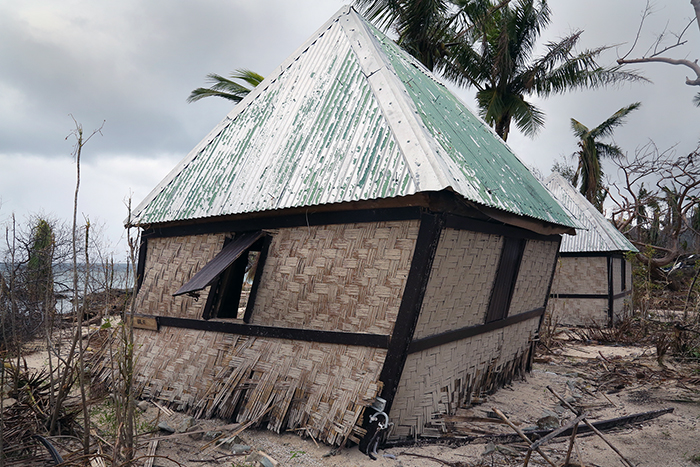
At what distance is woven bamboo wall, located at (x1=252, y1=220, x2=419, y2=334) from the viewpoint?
14.1 ft

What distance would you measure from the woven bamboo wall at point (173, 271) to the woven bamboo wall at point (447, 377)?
2727mm

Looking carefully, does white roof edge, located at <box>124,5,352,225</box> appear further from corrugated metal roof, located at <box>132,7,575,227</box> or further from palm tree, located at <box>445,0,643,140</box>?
palm tree, located at <box>445,0,643,140</box>

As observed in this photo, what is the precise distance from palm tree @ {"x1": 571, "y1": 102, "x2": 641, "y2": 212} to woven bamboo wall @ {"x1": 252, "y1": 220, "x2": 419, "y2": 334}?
77.3ft

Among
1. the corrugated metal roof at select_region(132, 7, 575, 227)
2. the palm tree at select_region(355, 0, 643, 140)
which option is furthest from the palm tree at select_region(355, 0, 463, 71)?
the corrugated metal roof at select_region(132, 7, 575, 227)

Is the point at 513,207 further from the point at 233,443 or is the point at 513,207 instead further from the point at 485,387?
the point at 233,443

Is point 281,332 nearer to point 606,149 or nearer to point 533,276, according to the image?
point 533,276

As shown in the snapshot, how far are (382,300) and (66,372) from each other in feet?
9.89

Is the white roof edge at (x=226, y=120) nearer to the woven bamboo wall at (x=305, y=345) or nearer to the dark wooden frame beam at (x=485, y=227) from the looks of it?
the woven bamboo wall at (x=305, y=345)

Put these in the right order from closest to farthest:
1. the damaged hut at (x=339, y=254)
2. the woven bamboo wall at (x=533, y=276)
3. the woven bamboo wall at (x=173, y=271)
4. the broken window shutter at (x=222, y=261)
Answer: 1. the damaged hut at (x=339, y=254)
2. the broken window shutter at (x=222, y=261)
3. the woven bamboo wall at (x=173, y=271)
4. the woven bamboo wall at (x=533, y=276)

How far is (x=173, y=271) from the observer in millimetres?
6125

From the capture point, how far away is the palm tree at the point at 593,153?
24797mm

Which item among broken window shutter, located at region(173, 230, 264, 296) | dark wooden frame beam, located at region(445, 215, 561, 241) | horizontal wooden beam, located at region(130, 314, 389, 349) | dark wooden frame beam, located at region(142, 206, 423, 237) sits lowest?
horizontal wooden beam, located at region(130, 314, 389, 349)

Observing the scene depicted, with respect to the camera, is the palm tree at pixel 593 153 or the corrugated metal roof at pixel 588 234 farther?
the palm tree at pixel 593 153

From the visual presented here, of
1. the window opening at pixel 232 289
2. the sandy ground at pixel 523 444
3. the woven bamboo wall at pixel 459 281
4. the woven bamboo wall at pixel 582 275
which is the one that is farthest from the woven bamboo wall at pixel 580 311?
the window opening at pixel 232 289
